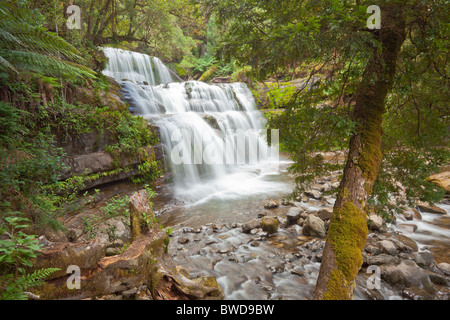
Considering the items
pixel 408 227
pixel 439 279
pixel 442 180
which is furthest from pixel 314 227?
pixel 442 180

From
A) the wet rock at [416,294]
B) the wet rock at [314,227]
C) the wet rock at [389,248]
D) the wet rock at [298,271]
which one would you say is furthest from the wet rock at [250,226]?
the wet rock at [416,294]

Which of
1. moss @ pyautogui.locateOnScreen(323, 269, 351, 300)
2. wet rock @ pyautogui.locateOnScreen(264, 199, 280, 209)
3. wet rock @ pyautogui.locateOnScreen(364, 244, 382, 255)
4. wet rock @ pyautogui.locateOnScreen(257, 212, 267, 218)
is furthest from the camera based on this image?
wet rock @ pyautogui.locateOnScreen(264, 199, 280, 209)

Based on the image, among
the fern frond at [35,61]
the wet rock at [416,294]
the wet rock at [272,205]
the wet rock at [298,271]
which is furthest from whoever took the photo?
the wet rock at [272,205]

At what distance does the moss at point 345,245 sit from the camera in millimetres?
2145

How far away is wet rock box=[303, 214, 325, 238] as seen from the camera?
16.2 feet

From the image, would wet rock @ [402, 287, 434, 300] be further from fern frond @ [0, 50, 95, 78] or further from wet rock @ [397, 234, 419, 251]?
fern frond @ [0, 50, 95, 78]

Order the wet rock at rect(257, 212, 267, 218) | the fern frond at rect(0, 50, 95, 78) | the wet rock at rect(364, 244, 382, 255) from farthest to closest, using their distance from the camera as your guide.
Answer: the wet rock at rect(257, 212, 267, 218) < the wet rock at rect(364, 244, 382, 255) < the fern frond at rect(0, 50, 95, 78)

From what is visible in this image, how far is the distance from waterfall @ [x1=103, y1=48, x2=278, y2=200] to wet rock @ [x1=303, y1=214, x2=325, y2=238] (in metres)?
2.46

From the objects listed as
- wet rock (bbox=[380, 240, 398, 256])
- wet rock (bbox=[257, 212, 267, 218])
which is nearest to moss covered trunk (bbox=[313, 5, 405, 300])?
wet rock (bbox=[380, 240, 398, 256])

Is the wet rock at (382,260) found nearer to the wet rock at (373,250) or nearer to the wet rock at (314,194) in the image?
the wet rock at (373,250)

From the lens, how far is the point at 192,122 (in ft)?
33.8
